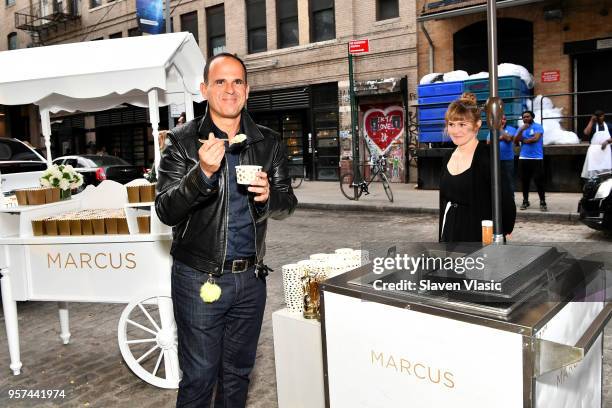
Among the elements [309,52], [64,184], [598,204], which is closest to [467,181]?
[64,184]

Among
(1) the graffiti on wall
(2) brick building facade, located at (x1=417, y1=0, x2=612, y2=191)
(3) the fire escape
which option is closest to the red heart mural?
(1) the graffiti on wall

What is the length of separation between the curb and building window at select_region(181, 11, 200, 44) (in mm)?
12707

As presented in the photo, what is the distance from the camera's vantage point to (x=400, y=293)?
2295 millimetres

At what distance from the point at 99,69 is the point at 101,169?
1156 centimetres

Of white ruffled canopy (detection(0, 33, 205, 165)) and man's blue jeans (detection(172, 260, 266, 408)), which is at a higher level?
white ruffled canopy (detection(0, 33, 205, 165))

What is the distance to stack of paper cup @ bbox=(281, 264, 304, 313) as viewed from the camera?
3123 millimetres

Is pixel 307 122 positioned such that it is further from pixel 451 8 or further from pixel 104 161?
pixel 104 161

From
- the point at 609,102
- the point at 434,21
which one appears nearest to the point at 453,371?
the point at 609,102

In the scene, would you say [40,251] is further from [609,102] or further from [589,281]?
[609,102]

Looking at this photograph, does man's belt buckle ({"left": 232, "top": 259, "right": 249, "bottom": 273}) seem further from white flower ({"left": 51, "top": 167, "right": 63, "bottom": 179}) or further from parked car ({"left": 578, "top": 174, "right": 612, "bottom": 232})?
parked car ({"left": 578, "top": 174, "right": 612, "bottom": 232})

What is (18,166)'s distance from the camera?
9.55 m

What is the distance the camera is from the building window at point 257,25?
870 inches

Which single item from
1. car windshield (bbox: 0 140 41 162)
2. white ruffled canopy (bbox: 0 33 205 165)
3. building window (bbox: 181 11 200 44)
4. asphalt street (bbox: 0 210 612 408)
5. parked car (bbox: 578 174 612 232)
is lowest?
asphalt street (bbox: 0 210 612 408)

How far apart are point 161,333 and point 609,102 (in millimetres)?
14924
